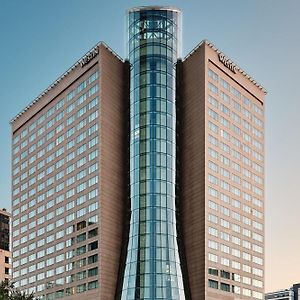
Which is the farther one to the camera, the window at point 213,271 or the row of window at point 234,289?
the row of window at point 234,289

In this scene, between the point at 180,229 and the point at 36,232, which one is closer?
the point at 180,229

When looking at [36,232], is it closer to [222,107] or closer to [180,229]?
[180,229]

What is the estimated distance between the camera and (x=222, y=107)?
439 feet

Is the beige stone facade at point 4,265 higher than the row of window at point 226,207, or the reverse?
the row of window at point 226,207

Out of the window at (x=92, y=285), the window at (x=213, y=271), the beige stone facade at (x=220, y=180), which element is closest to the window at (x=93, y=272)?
the window at (x=92, y=285)

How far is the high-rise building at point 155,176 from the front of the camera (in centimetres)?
12069

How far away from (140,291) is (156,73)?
48164 millimetres

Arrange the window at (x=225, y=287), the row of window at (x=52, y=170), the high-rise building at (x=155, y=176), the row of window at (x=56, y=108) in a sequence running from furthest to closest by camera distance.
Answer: the row of window at (x=56, y=108) → the row of window at (x=52, y=170) → the window at (x=225, y=287) → the high-rise building at (x=155, y=176)

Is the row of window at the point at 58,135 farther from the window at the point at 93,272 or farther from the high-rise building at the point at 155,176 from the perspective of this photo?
the window at the point at 93,272

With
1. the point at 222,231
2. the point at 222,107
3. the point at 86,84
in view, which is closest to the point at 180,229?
the point at 222,231

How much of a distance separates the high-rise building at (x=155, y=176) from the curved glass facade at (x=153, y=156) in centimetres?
23

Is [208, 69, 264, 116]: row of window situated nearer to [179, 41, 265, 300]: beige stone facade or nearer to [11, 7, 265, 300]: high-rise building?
[179, 41, 265, 300]: beige stone facade

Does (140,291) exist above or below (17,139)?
below

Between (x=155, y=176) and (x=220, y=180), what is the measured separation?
15.3 meters
